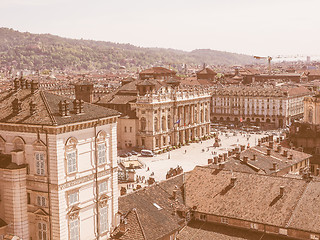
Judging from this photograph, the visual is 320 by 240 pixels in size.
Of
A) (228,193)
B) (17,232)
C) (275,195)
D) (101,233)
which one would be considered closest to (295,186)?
(275,195)

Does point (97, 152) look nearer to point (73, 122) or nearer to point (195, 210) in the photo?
point (73, 122)

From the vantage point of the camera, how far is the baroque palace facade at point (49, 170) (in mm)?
39906

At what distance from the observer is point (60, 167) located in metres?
39.8

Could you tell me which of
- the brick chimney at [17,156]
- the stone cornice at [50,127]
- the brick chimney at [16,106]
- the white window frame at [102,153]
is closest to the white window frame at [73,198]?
the white window frame at [102,153]

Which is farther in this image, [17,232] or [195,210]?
[195,210]

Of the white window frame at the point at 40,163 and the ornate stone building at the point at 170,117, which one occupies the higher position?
the white window frame at the point at 40,163

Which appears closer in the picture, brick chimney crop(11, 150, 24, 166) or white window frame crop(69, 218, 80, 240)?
brick chimney crop(11, 150, 24, 166)

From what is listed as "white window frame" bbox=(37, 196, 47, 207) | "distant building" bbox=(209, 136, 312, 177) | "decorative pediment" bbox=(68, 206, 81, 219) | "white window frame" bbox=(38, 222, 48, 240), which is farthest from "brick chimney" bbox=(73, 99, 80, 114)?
"distant building" bbox=(209, 136, 312, 177)

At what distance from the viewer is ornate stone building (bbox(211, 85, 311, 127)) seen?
186 m

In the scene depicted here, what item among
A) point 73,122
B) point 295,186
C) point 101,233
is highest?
point 73,122

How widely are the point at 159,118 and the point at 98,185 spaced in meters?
87.3

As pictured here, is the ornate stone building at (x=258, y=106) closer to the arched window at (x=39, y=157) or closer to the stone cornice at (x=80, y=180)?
the stone cornice at (x=80, y=180)

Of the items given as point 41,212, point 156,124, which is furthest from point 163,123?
point 41,212

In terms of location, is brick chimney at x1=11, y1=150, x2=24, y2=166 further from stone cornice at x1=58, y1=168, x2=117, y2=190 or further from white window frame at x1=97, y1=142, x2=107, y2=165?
white window frame at x1=97, y1=142, x2=107, y2=165
